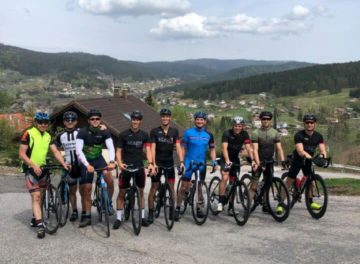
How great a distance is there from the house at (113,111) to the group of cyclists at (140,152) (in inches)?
779

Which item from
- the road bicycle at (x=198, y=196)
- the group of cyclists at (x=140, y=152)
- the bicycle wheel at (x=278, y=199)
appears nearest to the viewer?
the group of cyclists at (x=140, y=152)

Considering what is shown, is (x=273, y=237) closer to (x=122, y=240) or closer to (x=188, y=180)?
(x=188, y=180)

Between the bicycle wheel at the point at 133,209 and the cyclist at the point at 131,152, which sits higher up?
the cyclist at the point at 131,152

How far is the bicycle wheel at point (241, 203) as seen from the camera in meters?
7.80

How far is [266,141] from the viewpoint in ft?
27.1

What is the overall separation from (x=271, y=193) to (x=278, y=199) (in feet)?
0.93

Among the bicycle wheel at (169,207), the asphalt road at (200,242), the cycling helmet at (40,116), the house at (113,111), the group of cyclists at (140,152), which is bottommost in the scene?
the house at (113,111)

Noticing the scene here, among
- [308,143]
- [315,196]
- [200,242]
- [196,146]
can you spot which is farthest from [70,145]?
[315,196]

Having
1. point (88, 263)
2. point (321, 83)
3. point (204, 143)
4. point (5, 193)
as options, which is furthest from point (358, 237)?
point (321, 83)

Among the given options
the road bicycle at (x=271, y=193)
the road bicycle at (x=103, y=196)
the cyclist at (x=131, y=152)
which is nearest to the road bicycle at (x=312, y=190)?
the road bicycle at (x=271, y=193)

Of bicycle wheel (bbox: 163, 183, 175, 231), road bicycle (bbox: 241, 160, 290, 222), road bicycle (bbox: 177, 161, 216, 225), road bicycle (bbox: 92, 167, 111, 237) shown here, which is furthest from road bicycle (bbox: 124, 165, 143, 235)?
road bicycle (bbox: 241, 160, 290, 222)

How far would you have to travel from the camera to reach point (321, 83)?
15238cm

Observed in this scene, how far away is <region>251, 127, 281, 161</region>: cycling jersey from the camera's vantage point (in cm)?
826

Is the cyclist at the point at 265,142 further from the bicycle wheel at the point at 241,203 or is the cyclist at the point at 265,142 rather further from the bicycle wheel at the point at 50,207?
the bicycle wheel at the point at 50,207
